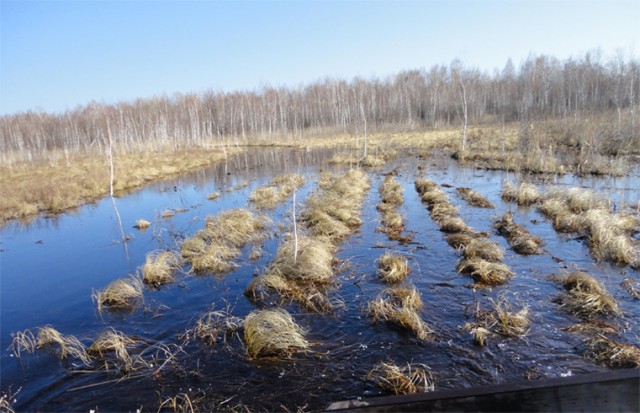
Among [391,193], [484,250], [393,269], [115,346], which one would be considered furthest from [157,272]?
[391,193]

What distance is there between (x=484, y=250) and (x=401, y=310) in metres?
3.36

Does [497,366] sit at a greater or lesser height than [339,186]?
lesser

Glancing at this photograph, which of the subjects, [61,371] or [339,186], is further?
[339,186]

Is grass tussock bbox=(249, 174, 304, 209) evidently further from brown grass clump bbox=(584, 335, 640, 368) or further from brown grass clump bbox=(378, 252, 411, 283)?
brown grass clump bbox=(584, 335, 640, 368)

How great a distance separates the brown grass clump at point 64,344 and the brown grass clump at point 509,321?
21.4 feet

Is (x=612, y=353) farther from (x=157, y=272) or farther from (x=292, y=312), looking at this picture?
(x=157, y=272)

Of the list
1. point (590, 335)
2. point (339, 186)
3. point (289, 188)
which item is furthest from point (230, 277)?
point (289, 188)

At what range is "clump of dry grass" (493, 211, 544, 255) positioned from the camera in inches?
365

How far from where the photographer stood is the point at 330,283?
838cm

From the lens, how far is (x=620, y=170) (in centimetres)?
1644

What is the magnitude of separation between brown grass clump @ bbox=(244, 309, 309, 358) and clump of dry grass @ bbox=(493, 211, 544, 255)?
6174mm

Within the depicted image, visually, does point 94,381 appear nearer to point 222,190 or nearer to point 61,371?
point 61,371

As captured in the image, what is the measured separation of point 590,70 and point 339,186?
57.2 meters

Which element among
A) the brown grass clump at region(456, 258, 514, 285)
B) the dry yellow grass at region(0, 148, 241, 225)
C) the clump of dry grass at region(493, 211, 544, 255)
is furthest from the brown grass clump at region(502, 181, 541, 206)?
the dry yellow grass at region(0, 148, 241, 225)
